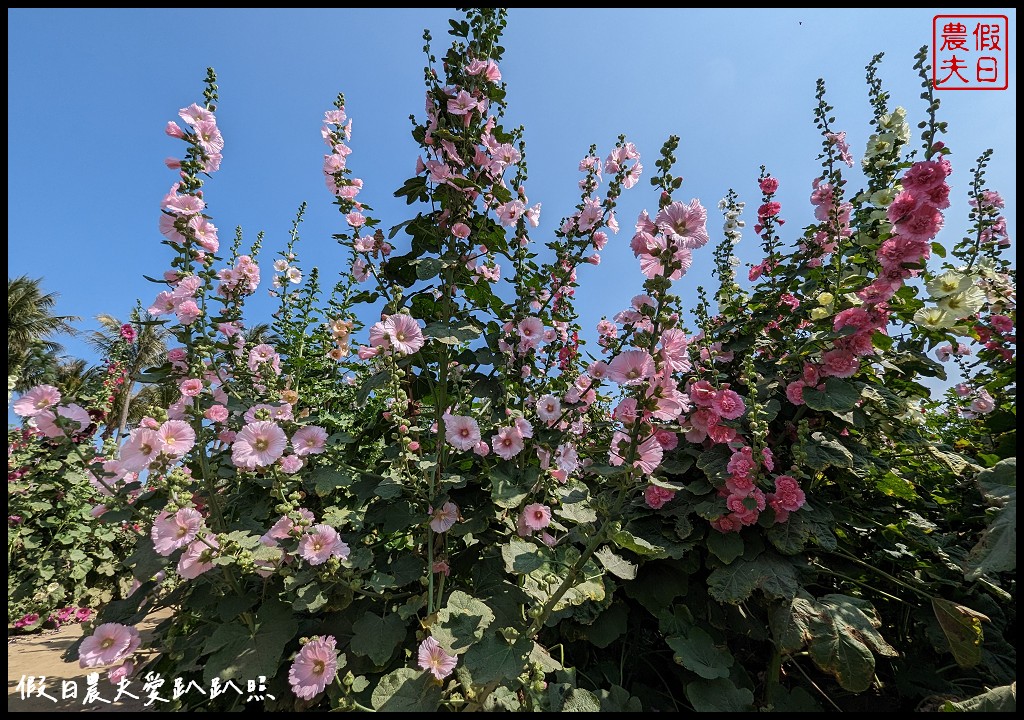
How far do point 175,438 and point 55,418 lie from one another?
56 cm

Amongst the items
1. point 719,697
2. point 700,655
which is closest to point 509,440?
point 700,655

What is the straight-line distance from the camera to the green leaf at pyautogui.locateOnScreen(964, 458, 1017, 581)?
1.24m

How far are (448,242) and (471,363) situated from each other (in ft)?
1.92

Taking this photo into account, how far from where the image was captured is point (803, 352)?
2.01m

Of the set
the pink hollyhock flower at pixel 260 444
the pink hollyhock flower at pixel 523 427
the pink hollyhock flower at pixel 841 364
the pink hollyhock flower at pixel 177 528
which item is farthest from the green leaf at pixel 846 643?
the pink hollyhock flower at pixel 177 528

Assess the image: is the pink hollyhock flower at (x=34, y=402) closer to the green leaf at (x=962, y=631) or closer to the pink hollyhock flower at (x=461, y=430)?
the pink hollyhock flower at (x=461, y=430)

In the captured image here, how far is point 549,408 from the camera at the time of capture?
6.63ft

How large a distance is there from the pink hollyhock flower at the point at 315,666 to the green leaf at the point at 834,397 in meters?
2.03

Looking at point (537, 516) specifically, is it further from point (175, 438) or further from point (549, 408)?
point (175, 438)

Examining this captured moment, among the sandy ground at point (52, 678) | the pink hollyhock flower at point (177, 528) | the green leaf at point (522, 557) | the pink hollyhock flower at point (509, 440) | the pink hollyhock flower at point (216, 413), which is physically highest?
the pink hollyhock flower at point (509, 440)

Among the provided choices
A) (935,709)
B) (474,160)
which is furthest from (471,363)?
(935,709)

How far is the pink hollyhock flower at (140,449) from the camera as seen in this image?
5.32ft

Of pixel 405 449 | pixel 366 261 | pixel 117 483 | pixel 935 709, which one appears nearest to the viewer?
pixel 935 709

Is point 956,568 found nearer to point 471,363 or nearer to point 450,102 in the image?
point 471,363
